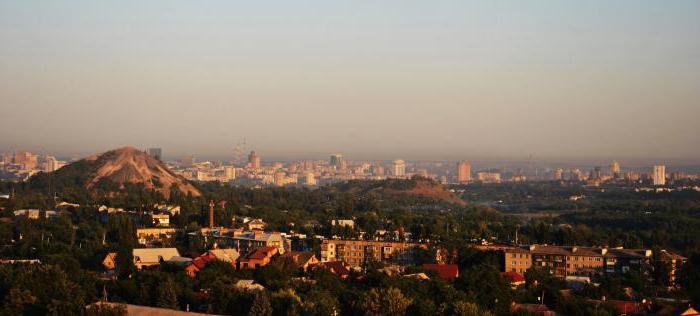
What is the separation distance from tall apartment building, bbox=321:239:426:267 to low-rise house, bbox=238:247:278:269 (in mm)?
3518

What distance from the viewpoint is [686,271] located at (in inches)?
→ 1145

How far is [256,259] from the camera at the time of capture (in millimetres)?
31609

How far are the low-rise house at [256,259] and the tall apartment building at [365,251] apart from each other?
11.5ft

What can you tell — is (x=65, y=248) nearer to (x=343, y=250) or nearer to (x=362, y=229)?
(x=343, y=250)

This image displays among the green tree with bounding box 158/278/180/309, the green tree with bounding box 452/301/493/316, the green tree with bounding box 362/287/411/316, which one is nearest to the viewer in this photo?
the green tree with bounding box 452/301/493/316

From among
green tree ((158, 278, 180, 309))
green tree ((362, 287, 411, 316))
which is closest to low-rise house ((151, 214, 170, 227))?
green tree ((158, 278, 180, 309))

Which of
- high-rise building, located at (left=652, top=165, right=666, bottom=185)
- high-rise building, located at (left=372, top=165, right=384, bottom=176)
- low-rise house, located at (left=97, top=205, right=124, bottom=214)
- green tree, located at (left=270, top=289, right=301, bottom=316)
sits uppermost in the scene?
low-rise house, located at (left=97, top=205, right=124, bottom=214)

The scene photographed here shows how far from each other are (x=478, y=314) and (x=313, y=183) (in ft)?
425

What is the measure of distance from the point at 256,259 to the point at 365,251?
245 inches

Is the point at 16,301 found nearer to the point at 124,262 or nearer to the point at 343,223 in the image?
the point at 124,262

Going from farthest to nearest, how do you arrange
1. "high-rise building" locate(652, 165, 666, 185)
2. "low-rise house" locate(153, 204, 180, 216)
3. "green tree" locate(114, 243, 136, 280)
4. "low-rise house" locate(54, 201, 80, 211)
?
"high-rise building" locate(652, 165, 666, 185) → "low-rise house" locate(54, 201, 80, 211) → "low-rise house" locate(153, 204, 180, 216) → "green tree" locate(114, 243, 136, 280)

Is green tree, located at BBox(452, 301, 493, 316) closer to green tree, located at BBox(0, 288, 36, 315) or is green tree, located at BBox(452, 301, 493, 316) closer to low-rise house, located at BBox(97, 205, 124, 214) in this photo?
green tree, located at BBox(0, 288, 36, 315)

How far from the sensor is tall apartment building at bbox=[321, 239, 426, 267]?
Result: 36094 millimetres

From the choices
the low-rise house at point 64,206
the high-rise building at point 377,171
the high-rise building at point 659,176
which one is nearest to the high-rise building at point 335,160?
the high-rise building at point 377,171
